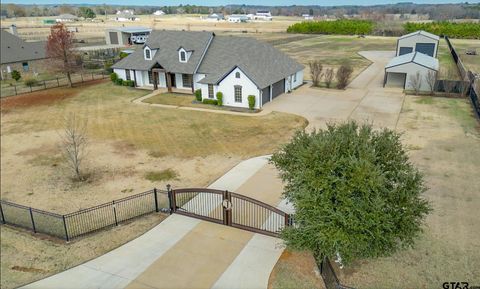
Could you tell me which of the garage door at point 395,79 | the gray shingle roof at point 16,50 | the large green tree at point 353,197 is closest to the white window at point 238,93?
the garage door at point 395,79

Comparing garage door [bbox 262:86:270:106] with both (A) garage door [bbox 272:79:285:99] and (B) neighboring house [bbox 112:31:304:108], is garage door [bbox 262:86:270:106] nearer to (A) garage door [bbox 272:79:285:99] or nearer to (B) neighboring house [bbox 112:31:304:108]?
(B) neighboring house [bbox 112:31:304:108]

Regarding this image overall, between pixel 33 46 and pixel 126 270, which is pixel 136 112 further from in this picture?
pixel 33 46

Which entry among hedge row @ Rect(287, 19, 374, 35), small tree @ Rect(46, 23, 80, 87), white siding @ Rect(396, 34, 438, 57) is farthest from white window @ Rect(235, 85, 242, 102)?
hedge row @ Rect(287, 19, 374, 35)

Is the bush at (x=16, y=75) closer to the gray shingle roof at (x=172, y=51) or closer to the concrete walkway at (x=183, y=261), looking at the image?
the gray shingle roof at (x=172, y=51)

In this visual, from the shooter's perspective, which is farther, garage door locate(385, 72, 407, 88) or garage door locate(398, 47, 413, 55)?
garage door locate(398, 47, 413, 55)

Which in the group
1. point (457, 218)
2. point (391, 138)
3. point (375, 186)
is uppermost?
point (391, 138)

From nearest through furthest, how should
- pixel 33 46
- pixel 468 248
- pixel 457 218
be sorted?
pixel 468 248 < pixel 457 218 < pixel 33 46

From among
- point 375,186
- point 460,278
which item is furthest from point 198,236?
point 460,278
